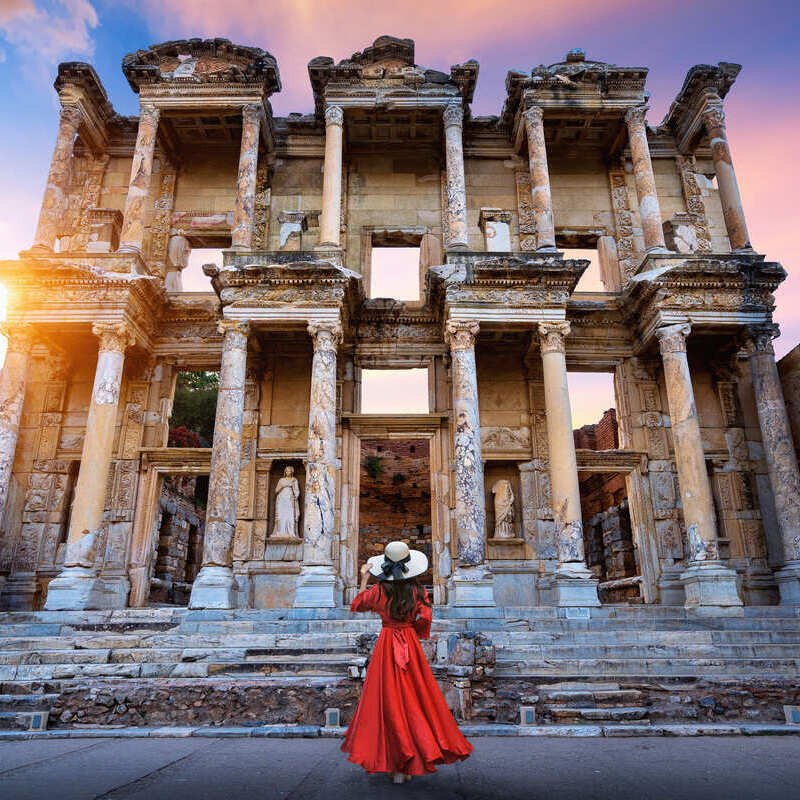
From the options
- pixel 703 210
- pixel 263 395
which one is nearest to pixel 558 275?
pixel 703 210

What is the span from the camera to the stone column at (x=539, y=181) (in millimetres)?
15234

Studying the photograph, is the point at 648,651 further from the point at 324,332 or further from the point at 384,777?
the point at 324,332

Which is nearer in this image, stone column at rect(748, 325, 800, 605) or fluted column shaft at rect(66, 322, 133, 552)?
fluted column shaft at rect(66, 322, 133, 552)

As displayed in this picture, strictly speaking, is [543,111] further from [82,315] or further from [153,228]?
[82,315]

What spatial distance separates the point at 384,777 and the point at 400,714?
49cm

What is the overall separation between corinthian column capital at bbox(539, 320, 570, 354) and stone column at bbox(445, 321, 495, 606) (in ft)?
4.90

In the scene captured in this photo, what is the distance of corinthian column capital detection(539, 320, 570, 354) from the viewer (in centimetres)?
1420

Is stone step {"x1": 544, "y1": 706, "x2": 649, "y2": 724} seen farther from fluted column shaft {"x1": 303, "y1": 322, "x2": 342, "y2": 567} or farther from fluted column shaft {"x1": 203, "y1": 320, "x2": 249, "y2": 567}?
fluted column shaft {"x1": 203, "y1": 320, "x2": 249, "y2": 567}

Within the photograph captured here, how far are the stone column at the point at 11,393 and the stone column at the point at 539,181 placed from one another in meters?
11.9

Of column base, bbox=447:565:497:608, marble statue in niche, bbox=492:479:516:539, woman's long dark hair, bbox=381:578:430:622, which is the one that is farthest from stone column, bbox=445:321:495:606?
woman's long dark hair, bbox=381:578:430:622

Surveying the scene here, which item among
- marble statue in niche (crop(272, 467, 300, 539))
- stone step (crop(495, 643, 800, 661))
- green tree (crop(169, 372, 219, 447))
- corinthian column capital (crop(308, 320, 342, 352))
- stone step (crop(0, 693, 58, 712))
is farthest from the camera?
green tree (crop(169, 372, 219, 447))

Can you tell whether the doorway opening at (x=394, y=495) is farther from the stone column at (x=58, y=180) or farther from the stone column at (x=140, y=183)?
the stone column at (x=58, y=180)

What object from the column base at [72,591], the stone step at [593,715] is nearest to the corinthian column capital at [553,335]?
the stone step at [593,715]

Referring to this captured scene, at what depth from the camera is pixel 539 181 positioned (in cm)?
1586
